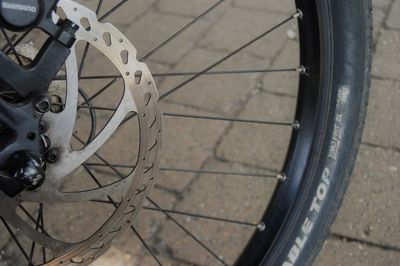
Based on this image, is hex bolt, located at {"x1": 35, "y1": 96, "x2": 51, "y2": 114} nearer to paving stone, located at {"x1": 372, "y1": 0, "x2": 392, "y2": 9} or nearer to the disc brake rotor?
the disc brake rotor

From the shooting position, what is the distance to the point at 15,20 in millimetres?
895

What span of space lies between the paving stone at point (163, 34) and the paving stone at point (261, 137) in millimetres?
419

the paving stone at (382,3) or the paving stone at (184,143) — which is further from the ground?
the paving stone at (382,3)

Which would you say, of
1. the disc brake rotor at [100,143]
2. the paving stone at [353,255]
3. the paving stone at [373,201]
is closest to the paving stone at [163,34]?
the paving stone at [373,201]

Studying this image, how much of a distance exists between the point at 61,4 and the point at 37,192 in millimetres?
307

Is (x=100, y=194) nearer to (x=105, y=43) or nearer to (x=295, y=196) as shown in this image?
(x=105, y=43)

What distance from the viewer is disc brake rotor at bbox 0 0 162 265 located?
989 millimetres

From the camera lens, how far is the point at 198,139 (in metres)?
1.94

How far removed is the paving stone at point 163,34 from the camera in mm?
2342

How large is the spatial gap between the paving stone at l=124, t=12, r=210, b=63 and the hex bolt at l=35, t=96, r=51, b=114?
1356mm

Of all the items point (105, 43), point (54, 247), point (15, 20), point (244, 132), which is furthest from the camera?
point (244, 132)

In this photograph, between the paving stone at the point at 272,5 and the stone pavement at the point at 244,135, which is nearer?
the stone pavement at the point at 244,135

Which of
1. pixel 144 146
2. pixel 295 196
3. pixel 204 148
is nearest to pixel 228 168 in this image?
pixel 204 148

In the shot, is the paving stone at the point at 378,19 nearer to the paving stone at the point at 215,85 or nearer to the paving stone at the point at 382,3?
the paving stone at the point at 382,3
